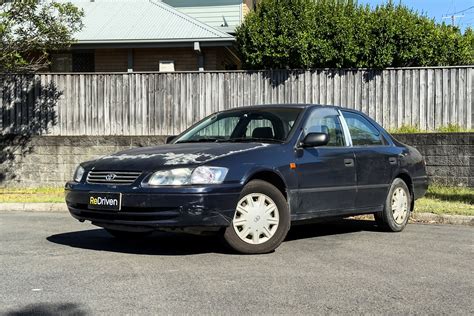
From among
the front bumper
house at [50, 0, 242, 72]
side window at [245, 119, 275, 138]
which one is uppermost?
house at [50, 0, 242, 72]

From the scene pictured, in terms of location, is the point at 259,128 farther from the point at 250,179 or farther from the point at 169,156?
the point at 169,156

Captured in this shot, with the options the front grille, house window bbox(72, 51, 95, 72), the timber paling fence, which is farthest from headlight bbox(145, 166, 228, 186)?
house window bbox(72, 51, 95, 72)

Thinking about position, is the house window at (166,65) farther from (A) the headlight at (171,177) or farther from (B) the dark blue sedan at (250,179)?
(A) the headlight at (171,177)

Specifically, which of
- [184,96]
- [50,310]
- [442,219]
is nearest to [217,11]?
[184,96]

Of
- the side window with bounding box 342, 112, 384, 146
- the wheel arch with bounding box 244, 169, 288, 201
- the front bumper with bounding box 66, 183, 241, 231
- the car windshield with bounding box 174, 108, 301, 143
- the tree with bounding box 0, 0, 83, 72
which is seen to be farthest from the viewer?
the tree with bounding box 0, 0, 83, 72

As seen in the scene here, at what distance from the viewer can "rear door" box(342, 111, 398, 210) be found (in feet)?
23.8

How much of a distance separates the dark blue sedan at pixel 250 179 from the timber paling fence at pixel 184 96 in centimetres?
581

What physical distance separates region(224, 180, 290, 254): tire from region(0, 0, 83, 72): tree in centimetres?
813

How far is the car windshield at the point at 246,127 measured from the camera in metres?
6.68

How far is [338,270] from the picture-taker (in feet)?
17.7

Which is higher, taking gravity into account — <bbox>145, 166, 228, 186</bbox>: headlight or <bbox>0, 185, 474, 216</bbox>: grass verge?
<bbox>145, 166, 228, 186</bbox>: headlight

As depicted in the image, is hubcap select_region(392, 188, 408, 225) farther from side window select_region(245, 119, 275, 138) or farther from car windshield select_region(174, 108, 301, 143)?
side window select_region(245, 119, 275, 138)

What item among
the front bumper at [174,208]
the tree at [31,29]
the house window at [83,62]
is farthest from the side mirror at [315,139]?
the house window at [83,62]

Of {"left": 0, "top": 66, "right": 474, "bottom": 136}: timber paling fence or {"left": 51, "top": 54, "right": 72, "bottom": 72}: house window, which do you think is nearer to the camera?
{"left": 0, "top": 66, "right": 474, "bottom": 136}: timber paling fence
